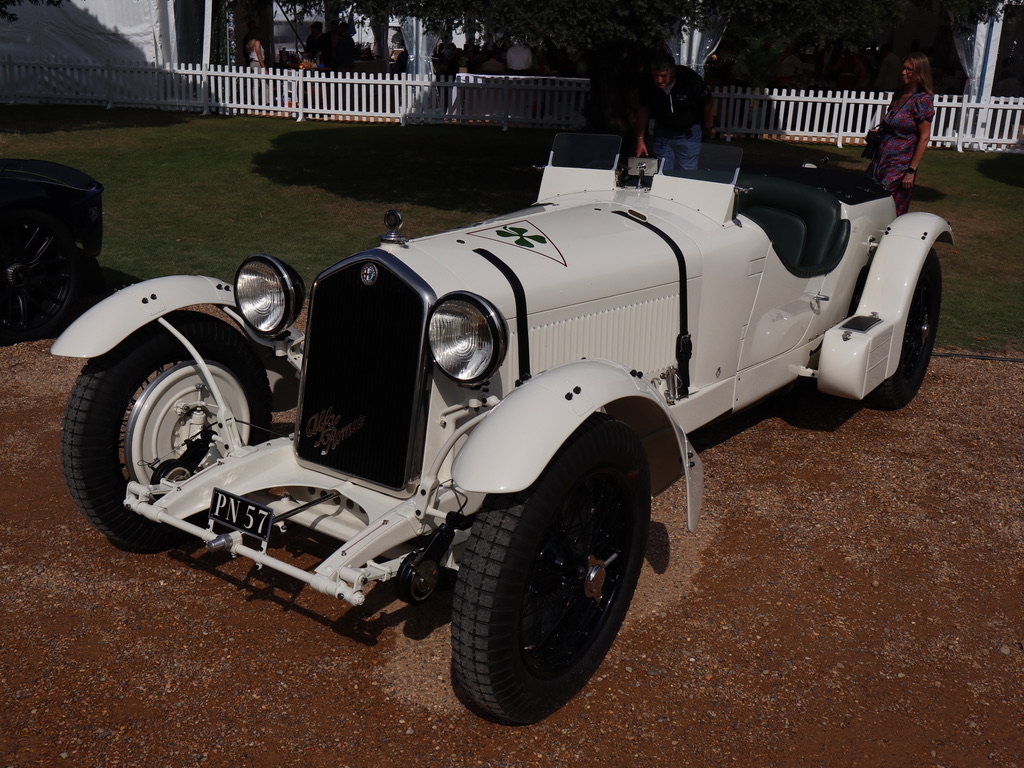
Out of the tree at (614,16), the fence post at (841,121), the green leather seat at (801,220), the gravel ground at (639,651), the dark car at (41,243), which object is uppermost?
the tree at (614,16)

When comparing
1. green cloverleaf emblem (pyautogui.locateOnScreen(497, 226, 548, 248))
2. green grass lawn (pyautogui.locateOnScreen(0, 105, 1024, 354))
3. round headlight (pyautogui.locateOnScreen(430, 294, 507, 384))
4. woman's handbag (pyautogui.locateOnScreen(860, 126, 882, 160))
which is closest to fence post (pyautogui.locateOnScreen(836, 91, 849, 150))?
green grass lawn (pyautogui.locateOnScreen(0, 105, 1024, 354))

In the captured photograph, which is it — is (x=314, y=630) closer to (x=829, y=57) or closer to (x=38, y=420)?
(x=38, y=420)

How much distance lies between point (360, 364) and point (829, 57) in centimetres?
2030

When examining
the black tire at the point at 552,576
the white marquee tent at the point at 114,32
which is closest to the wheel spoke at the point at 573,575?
A: the black tire at the point at 552,576

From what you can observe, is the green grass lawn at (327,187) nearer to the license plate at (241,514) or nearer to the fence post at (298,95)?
the fence post at (298,95)

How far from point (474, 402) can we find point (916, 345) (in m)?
3.58

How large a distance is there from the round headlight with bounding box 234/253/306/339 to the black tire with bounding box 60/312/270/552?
26 centimetres

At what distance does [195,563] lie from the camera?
143 inches

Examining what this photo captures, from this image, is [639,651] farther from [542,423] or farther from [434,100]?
[434,100]

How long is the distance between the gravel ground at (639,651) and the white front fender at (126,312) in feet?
2.93

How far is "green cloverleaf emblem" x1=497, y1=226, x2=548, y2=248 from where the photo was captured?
3.53m

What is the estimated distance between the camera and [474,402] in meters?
3.14

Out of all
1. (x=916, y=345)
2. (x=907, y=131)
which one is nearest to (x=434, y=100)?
(x=907, y=131)

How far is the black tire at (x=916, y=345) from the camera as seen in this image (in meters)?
5.34
